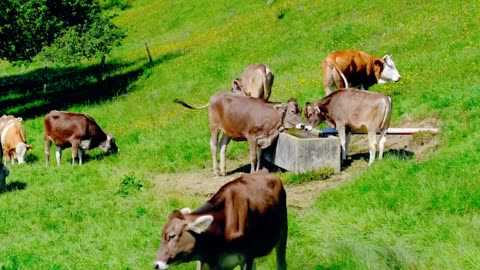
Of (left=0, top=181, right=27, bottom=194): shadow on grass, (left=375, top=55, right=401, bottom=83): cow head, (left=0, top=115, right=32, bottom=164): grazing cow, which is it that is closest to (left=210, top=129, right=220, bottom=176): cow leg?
(left=0, top=181, right=27, bottom=194): shadow on grass

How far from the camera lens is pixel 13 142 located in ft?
76.9

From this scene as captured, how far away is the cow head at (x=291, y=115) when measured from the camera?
15953 mm

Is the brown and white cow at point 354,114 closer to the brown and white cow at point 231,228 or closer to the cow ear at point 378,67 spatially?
the cow ear at point 378,67

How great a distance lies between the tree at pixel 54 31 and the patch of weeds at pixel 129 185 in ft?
56.2

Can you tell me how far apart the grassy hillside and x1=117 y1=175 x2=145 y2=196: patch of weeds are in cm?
4

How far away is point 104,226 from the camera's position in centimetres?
1262

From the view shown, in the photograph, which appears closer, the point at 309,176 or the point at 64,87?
the point at 309,176

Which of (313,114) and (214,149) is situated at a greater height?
(313,114)

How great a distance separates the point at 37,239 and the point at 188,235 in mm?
5861

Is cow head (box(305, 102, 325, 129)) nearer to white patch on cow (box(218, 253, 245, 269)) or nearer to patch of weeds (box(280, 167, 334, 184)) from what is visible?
Answer: patch of weeds (box(280, 167, 334, 184))

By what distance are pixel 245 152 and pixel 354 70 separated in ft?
12.4

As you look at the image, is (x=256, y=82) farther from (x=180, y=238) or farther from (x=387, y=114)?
(x=180, y=238)

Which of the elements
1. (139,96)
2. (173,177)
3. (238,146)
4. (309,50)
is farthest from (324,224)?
(139,96)

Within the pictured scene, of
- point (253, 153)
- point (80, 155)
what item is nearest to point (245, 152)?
point (253, 153)
